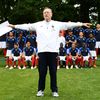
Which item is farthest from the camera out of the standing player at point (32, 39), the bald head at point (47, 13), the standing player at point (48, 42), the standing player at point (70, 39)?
the standing player at point (70, 39)

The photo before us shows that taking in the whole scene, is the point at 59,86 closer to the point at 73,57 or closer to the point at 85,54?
the point at 73,57

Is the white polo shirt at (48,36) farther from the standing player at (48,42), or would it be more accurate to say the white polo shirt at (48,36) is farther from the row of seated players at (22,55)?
the row of seated players at (22,55)

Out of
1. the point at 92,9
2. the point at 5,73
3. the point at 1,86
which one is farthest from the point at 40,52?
the point at 92,9

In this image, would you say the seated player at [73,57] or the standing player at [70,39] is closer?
the seated player at [73,57]

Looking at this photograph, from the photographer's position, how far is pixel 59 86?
12375 millimetres

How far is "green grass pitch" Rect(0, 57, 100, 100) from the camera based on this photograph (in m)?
10.6

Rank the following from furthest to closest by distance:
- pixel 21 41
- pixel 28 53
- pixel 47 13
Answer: pixel 21 41
pixel 28 53
pixel 47 13

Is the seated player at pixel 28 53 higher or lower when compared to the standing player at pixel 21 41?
lower

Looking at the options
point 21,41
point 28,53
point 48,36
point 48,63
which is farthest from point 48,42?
point 21,41

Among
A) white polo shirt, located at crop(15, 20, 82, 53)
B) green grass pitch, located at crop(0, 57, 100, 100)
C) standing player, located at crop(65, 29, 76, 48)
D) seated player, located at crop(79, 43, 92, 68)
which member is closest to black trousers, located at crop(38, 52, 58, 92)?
white polo shirt, located at crop(15, 20, 82, 53)

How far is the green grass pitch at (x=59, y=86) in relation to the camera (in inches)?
416

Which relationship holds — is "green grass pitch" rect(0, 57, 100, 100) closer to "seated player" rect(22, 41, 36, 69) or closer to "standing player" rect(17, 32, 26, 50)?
"seated player" rect(22, 41, 36, 69)

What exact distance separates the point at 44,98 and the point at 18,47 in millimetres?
9282

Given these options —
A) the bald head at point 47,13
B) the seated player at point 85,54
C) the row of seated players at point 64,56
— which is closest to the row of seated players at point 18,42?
the row of seated players at point 64,56
